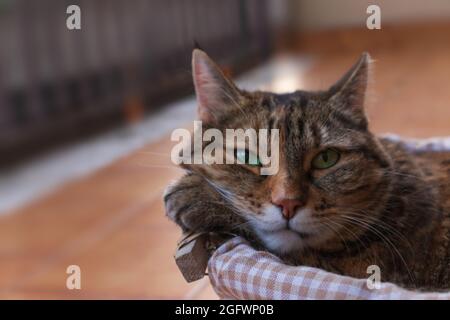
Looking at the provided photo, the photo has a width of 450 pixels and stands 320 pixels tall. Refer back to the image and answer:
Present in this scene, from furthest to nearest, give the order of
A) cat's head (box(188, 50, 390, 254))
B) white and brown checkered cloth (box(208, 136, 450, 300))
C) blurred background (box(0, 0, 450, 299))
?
A: blurred background (box(0, 0, 450, 299)) → cat's head (box(188, 50, 390, 254)) → white and brown checkered cloth (box(208, 136, 450, 300))

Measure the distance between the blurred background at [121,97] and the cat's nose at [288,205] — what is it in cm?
46

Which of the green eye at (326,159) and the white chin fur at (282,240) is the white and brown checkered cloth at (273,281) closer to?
the white chin fur at (282,240)

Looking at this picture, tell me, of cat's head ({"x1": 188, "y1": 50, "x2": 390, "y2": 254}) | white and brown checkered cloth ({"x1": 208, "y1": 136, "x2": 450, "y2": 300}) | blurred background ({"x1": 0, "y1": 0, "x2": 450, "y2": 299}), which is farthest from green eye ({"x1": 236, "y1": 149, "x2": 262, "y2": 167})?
blurred background ({"x1": 0, "y1": 0, "x2": 450, "y2": 299})

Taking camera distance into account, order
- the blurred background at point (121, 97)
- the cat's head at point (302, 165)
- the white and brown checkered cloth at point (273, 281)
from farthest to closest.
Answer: the blurred background at point (121, 97)
the cat's head at point (302, 165)
the white and brown checkered cloth at point (273, 281)

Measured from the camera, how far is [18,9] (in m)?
2.36

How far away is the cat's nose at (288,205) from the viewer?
936mm

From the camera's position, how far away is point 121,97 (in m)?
2.74

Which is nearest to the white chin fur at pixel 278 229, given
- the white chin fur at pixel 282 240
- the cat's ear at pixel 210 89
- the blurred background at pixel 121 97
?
the white chin fur at pixel 282 240

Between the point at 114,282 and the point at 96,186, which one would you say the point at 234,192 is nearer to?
the point at 114,282

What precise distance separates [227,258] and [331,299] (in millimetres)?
164

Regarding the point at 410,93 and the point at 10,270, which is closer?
the point at 10,270

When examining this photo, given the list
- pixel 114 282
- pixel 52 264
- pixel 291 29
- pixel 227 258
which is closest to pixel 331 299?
pixel 227 258

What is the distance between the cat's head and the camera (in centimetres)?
96

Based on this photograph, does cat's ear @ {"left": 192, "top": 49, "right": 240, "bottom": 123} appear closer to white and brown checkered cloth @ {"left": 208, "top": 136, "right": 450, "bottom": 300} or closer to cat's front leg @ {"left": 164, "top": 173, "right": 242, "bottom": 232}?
cat's front leg @ {"left": 164, "top": 173, "right": 242, "bottom": 232}
